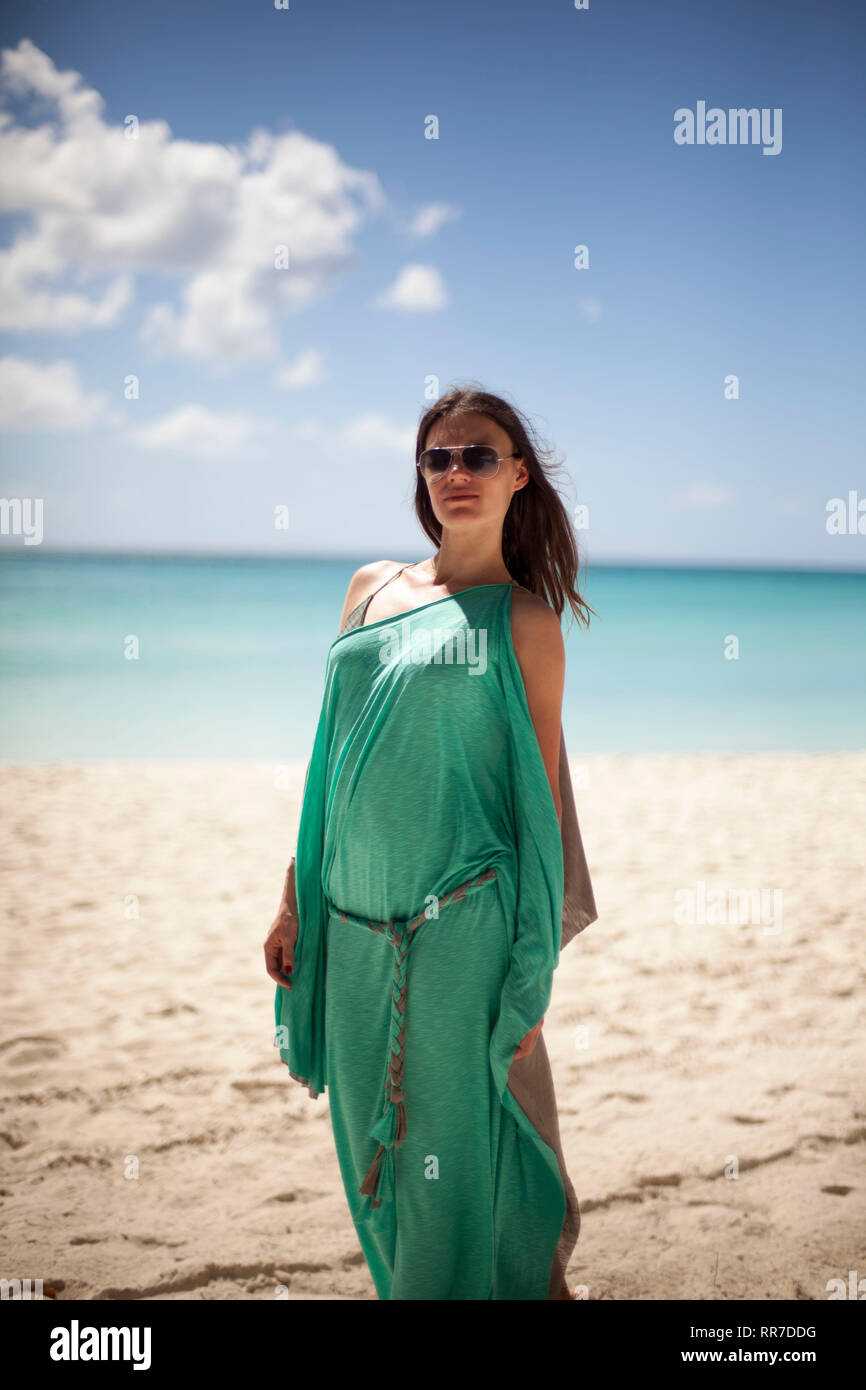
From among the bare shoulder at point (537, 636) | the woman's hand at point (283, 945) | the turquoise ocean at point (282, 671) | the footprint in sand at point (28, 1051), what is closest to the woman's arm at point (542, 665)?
the bare shoulder at point (537, 636)

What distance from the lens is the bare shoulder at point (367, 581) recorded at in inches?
88.8

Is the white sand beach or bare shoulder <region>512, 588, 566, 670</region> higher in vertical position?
bare shoulder <region>512, 588, 566, 670</region>

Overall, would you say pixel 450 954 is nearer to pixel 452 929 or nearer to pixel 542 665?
pixel 452 929

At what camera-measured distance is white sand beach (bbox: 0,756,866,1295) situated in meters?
2.67

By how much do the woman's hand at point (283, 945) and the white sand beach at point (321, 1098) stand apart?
1047mm

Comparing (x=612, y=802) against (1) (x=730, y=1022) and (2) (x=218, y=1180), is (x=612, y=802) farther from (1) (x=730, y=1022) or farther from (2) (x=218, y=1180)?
(2) (x=218, y=1180)

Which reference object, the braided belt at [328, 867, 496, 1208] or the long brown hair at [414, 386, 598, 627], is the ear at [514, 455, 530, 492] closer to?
the long brown hair at [414, 386, 598, 627]

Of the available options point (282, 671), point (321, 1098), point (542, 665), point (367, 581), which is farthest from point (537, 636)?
point (282, 671)

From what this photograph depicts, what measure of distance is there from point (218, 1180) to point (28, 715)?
12.5m

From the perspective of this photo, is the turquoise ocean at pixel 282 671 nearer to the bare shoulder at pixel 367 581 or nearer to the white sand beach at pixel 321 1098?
the bare shoulder at pixel 367 581

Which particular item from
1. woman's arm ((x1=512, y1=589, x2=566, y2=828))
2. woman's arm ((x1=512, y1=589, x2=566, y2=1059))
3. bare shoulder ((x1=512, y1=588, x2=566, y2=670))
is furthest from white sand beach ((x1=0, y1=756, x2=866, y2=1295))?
bare shoulder ((x1=512, y1=588, x2=566, y2=670))

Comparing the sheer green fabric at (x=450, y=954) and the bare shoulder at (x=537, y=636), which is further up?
the bare shoulder at (x=537, y=636)

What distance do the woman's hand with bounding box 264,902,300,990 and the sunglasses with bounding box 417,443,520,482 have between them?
1074 millimetres

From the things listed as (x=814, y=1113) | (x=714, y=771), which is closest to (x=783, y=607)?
(x=714, y=771)
